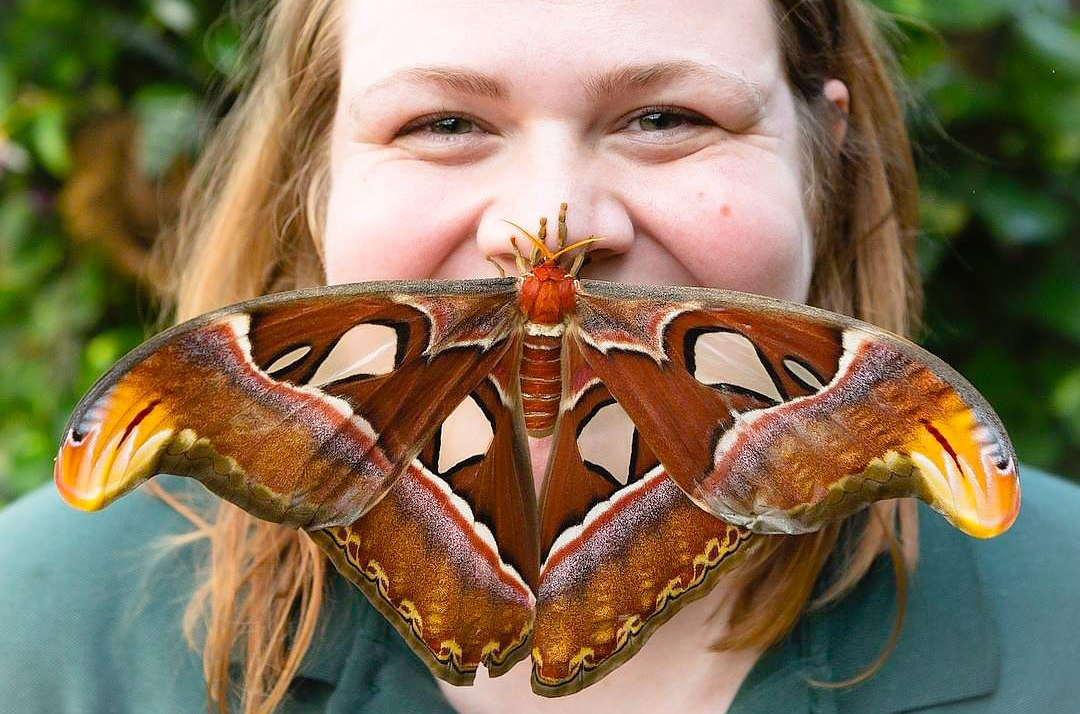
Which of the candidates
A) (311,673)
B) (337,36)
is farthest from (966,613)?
(337,36)

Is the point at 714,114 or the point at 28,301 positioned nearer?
the point at 714,114

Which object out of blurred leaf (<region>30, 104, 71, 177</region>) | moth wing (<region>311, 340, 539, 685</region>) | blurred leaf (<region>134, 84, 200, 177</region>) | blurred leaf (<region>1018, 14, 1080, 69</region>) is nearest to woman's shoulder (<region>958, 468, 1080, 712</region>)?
moth wing (<region>311, 340, 539, 685</region>)

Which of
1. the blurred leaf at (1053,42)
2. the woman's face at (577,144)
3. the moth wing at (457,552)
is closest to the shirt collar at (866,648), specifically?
the moth wing at (457,552)

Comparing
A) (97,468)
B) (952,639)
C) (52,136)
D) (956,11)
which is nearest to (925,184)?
(956,11)

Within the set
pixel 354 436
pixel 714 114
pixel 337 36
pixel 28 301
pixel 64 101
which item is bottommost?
pixel 28 301

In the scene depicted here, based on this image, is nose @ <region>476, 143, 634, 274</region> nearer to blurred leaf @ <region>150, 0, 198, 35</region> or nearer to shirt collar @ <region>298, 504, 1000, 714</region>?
shirt collar @ <region>298, 504, 1000, 714</region>

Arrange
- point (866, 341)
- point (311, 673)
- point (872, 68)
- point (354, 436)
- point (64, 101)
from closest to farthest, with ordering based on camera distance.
→ 1. point (866, 341)
2. point (354, 436)
3. point (311, 673)
4. point (872, 68)
5. point (64, 101)

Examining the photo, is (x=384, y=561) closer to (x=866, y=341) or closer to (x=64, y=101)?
(x=866, y=341)
